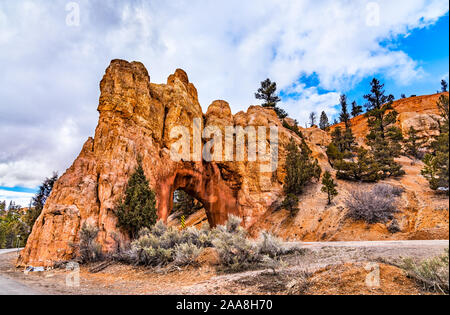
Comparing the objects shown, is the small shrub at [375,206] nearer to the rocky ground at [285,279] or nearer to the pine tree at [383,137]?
the pine tree at [383,137]

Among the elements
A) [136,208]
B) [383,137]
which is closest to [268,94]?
[383,137]

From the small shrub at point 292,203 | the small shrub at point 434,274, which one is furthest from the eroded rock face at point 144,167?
the small shrub at point 434,274

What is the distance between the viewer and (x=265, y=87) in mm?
33375

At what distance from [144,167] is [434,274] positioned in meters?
12.9

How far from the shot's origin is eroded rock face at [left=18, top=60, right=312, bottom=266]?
34.3ft

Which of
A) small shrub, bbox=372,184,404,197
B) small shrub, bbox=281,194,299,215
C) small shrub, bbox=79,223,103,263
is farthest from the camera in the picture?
small shrub, bbox=281,194,299,215

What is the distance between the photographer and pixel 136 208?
1119cm

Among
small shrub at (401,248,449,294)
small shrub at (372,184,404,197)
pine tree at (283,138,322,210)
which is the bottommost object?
small shrub at (401,248,449,294)

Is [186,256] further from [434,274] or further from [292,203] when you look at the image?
[292,203]

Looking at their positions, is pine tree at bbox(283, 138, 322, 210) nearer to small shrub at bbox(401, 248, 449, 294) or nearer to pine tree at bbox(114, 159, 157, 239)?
pine tree at bbox(114, 159, 157, 239)

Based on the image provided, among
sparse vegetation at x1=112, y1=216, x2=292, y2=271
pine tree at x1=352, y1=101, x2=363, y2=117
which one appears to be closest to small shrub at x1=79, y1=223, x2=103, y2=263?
sparse vegetation at x1=112, y1=216, x2=292, y2=271

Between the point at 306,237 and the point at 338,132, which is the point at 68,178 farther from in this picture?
the point at 338,132

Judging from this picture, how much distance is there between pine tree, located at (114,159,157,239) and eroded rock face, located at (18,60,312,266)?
39 cm

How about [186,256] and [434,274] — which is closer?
[434,274]
